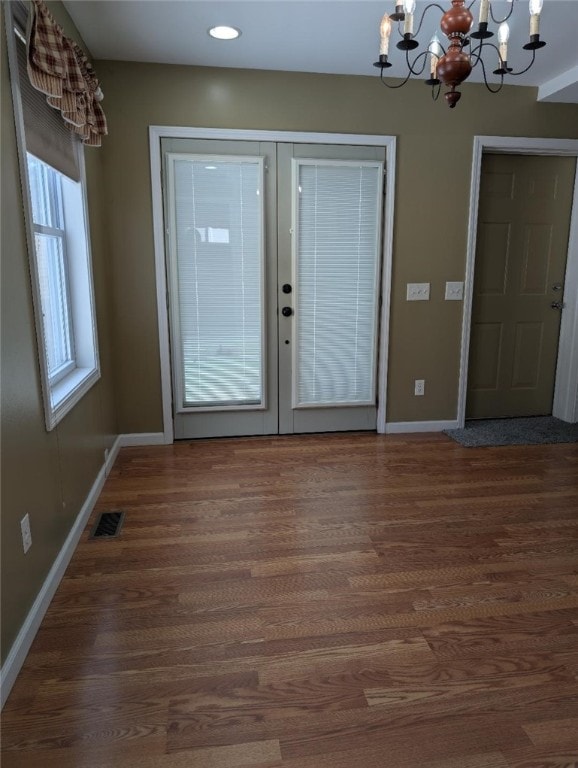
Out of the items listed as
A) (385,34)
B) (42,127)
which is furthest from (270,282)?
(385,34)

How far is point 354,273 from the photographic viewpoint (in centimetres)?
380

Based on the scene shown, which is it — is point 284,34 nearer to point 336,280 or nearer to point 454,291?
point 336,280

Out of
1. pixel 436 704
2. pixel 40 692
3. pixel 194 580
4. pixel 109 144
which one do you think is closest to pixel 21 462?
pixel 40 692

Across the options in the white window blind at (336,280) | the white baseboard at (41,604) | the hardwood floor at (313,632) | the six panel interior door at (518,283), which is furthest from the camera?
the six panel interior door at (518,283)

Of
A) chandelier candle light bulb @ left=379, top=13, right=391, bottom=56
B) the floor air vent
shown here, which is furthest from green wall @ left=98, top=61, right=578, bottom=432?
chandelier candle light bulb @ left=379, top=13, right=391, bottom=56

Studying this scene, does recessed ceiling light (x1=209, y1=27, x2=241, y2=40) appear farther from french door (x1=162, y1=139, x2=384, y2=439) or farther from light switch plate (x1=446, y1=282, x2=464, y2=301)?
light switch plate (x1=446, y1=282, x2=464, y2=301)

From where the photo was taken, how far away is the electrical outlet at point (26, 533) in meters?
1.79

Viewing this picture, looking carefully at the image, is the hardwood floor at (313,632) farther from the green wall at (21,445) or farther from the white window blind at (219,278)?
the white window blind at (219,278)

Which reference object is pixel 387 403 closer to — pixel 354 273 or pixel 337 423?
pixel 337 423

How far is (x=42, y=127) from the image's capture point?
217cm

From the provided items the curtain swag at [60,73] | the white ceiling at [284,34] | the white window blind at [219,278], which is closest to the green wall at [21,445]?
the curtain swag at [60,73]

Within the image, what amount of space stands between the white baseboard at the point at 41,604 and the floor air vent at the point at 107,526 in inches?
2.5

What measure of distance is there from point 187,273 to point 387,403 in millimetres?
1801

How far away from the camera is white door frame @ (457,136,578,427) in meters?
3.78
